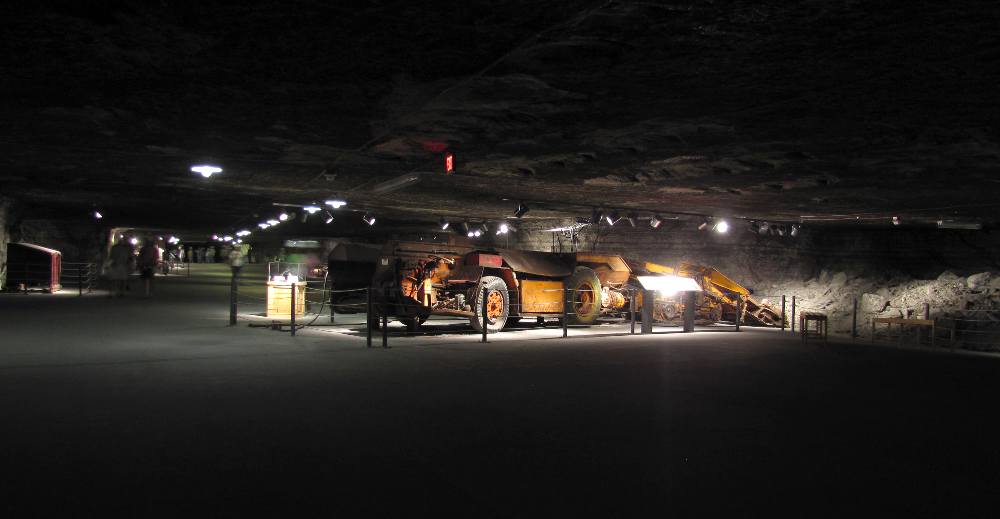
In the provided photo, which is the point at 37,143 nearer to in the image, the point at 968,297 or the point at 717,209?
the point at 717,209

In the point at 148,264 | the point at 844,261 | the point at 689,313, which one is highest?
the point at 844,261

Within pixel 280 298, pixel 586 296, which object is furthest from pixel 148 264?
pixel 586 296

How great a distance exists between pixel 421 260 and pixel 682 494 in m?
11.4

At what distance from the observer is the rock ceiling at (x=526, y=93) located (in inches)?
215

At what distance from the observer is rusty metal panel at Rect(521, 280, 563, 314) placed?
632 inches

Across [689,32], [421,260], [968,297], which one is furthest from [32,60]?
[968,297]

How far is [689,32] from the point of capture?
5.63 meters

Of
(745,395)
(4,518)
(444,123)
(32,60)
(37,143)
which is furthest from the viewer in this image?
(37,143)

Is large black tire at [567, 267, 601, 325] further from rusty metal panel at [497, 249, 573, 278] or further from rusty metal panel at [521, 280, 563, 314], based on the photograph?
rusty metal panel at [521, 280, 563, 314]

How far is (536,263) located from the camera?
54.2 ft

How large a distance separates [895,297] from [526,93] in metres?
18.6

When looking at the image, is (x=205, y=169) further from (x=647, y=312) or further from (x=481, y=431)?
(x=647, y=312)

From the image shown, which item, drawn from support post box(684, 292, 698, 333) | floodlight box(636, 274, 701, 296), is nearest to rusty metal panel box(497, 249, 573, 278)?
floodlight box(636, 274, 701, 296)

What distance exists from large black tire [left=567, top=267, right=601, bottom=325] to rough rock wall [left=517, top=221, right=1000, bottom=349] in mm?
8516
